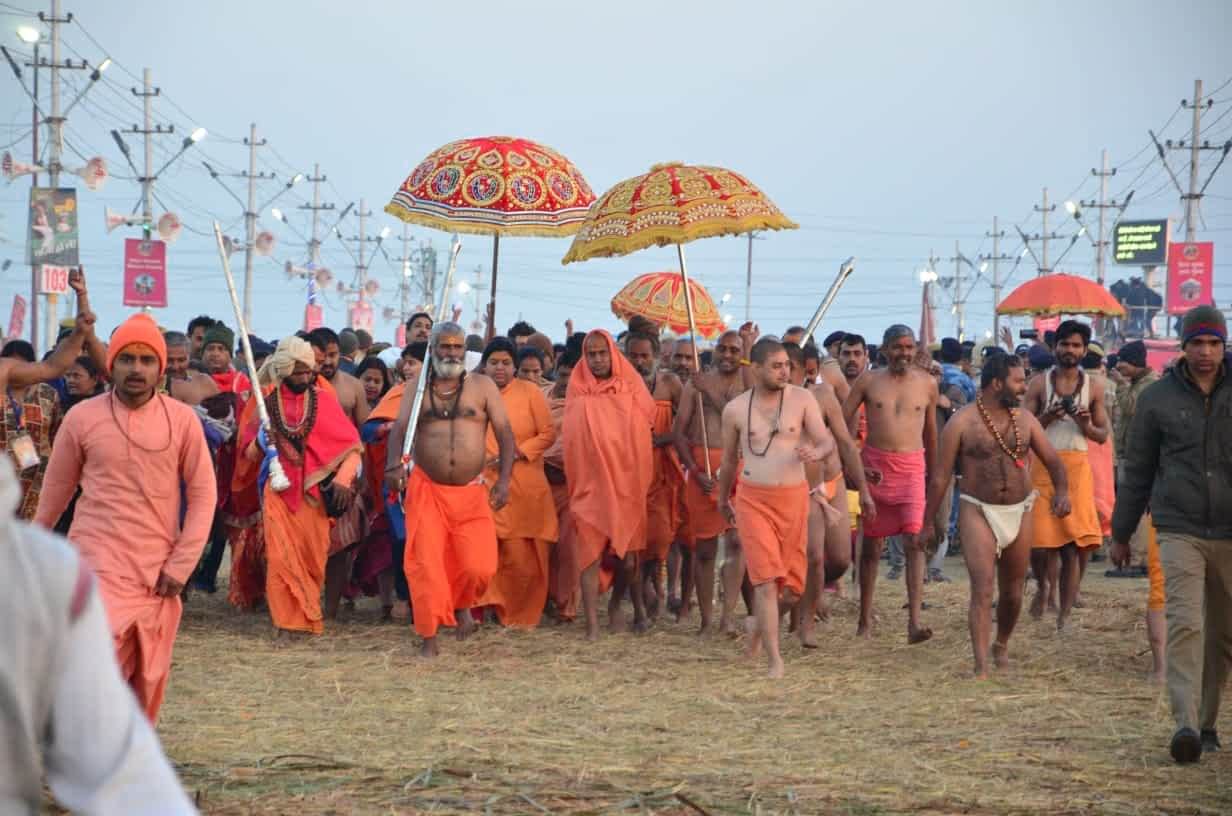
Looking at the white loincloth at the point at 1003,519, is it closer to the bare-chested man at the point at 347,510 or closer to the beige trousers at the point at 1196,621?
the beige trousers at the point at 1196,621

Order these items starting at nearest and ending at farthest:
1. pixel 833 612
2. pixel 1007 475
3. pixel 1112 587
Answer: pixel 1007 475
pixel 833 612
pixel 1112 587

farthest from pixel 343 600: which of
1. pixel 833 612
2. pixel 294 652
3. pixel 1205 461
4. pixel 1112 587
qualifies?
pixel 1205 461

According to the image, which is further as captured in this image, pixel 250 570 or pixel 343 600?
pixel 343 600

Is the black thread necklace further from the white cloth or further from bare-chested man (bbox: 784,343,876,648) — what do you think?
the white cloth

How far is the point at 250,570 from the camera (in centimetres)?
1233

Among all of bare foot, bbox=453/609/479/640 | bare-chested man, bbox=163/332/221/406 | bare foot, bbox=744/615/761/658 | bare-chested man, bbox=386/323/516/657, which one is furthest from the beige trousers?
bare-chested man, bbox=163/332/221/406

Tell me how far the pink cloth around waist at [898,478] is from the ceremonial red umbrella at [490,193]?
117 inches

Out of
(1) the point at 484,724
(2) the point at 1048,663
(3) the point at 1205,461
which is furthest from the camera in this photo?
(2) the point at 1048,663

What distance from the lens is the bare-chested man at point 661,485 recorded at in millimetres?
12383

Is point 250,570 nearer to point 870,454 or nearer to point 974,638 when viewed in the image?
point 870,454

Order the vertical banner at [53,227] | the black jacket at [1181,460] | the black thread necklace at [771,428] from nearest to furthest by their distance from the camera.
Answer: the black jacket at [1181,460]
the black thread necklace at [771,428]
the vertical banner at [53,227]

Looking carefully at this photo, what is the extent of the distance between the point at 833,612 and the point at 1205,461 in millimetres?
5795

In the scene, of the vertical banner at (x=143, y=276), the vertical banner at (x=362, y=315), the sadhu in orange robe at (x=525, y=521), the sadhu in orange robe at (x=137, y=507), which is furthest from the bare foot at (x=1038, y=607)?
the vertical banner at (x=362, y=315)

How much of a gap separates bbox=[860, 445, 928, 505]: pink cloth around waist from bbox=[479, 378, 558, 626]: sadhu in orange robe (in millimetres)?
2272
